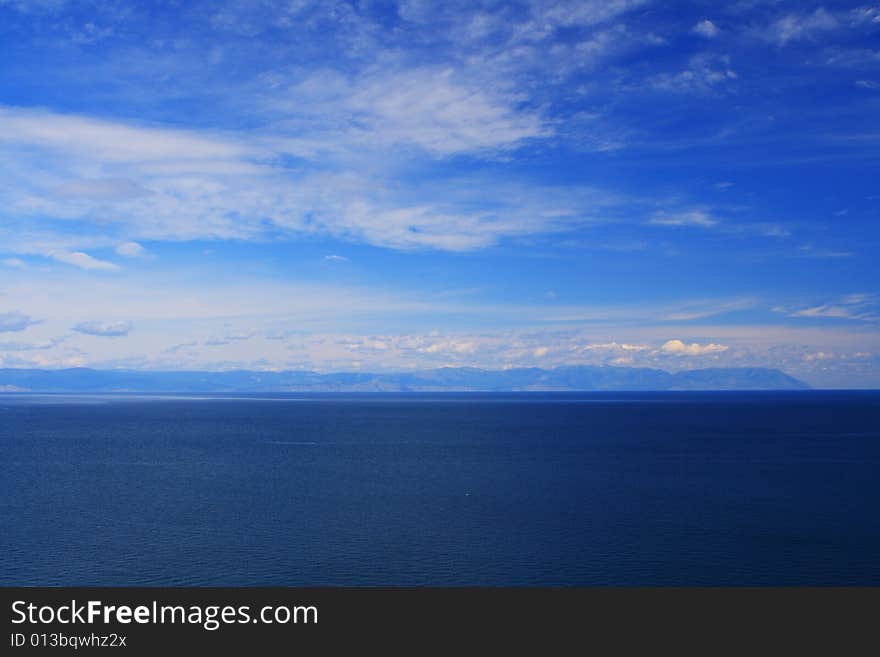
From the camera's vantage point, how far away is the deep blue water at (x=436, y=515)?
4928 cm

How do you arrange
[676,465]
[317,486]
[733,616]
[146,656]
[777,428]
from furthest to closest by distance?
1. [777,428]
2. [676,465]
3. [317,486]
4. [733,616]
5. [146,656]

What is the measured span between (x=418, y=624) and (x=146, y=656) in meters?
12.9

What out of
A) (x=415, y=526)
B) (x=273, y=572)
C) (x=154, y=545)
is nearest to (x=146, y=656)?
(x=273, y=572)

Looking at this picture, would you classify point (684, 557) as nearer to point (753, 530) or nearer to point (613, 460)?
point (753, 530)

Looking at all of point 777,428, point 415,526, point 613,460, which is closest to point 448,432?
point 613,460

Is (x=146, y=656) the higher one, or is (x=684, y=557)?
(x=146, y=656)

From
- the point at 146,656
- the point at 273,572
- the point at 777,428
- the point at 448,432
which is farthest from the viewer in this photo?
the point at 777,428

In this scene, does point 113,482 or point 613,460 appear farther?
point 613,460

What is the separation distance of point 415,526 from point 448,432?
114 meters

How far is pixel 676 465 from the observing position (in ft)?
350

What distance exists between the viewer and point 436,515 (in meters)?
67.4

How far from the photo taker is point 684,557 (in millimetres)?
52875

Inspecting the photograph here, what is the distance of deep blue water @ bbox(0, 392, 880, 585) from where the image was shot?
4928 cm

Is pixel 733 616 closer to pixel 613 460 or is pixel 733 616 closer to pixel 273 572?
pixel 273 572
